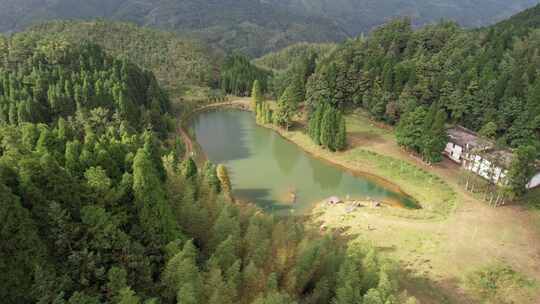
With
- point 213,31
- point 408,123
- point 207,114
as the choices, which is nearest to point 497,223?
point 408,123

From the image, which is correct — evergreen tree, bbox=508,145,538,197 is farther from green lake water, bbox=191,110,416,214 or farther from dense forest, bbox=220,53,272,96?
dense forest, bbox=220,53,272,96

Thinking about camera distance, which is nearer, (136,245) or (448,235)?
(136,245)

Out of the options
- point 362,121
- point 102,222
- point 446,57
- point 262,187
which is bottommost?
point 262,187

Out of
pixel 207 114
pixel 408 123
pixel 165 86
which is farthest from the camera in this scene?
pixel 165 86

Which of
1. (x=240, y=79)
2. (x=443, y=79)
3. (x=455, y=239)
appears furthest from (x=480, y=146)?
(x=240, y=79)

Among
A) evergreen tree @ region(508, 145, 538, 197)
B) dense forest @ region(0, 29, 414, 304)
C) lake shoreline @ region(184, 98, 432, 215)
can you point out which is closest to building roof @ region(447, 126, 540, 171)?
evergreen tree @ region(508, 145, 538, 197)

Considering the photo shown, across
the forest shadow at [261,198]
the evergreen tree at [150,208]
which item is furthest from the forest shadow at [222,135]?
the evergreen tree at [150,208]

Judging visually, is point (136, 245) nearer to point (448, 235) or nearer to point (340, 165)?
point (448, 235)

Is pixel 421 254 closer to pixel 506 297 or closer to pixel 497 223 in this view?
pixel 506 297
